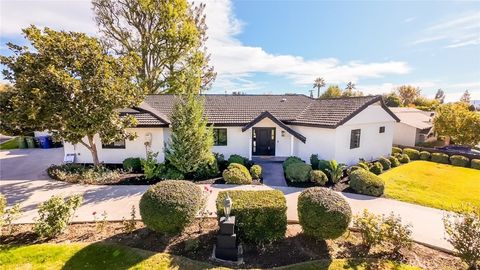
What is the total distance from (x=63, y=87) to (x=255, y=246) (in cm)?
1192

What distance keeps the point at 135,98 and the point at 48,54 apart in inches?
180

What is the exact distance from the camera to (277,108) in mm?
22000

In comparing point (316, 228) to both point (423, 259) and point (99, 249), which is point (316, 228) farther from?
point (99, 249)

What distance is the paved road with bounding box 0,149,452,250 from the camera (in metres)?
9.80

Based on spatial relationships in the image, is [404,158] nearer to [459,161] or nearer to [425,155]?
[425,155]

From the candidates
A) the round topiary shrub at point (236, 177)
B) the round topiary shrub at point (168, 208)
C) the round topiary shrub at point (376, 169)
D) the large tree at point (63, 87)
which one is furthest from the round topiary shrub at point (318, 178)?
the large tree at point (63, 87)

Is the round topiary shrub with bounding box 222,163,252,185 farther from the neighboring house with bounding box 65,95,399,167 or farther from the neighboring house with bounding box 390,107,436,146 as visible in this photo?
the neighboring house with bounding box 390,107,436,146

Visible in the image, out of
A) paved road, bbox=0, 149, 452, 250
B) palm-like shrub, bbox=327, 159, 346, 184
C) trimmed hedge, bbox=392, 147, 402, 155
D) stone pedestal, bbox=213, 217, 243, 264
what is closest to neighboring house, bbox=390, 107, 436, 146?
trimmed hedge, bbox=392, 147, 402, 155

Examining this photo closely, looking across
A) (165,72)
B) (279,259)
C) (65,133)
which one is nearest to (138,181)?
(65,133)

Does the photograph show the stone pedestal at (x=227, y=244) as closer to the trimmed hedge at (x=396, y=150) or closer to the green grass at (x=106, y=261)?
the green grass at (x=106, y=261)

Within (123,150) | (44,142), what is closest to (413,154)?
(123,150)

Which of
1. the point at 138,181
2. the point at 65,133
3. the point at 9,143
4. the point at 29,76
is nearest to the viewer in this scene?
the point at 29,76

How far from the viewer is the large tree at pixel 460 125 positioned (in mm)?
24719

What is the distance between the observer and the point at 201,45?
3177 centimetres
